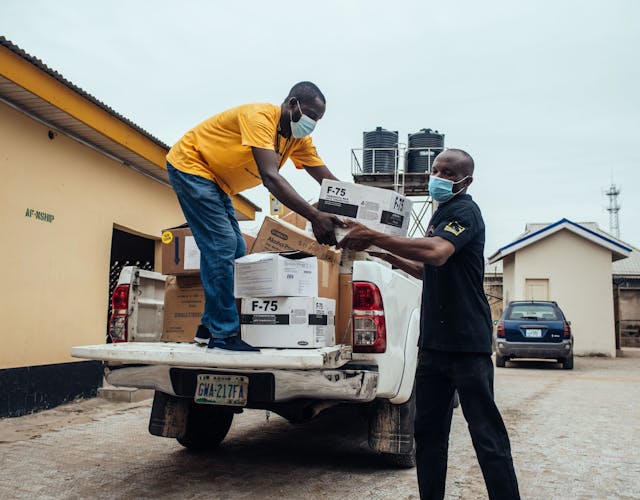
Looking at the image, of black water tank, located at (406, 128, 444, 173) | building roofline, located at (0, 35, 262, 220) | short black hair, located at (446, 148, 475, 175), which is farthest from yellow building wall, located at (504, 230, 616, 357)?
short black hair, located at (446, 148, 475, 175)

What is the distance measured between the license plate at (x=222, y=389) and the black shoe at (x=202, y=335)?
13.7 inches

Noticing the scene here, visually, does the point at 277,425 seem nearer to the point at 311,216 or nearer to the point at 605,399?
the point at 311,216

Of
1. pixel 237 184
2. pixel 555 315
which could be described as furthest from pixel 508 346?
pixel 237 184

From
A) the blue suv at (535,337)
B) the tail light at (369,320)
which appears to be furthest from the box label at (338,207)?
the blue suv at (535,337)

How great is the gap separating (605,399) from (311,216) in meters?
7.07

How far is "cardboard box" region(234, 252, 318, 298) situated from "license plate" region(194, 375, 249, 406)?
544mm

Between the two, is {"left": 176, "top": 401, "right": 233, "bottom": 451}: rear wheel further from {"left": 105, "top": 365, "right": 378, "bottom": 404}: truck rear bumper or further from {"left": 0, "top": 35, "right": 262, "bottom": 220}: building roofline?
{"left": 0, "top": 35, "right": 262, "bottom": 220}: building roofline

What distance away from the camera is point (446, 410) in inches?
124

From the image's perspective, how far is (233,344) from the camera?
378cm

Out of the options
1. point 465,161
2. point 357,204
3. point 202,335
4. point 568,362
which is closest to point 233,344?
point 202,335

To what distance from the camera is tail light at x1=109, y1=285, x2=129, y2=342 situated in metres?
4.42

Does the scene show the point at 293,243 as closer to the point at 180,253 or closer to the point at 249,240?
the point at 249,240

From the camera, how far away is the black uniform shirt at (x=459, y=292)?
2961mm

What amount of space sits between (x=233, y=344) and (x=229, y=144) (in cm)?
126
